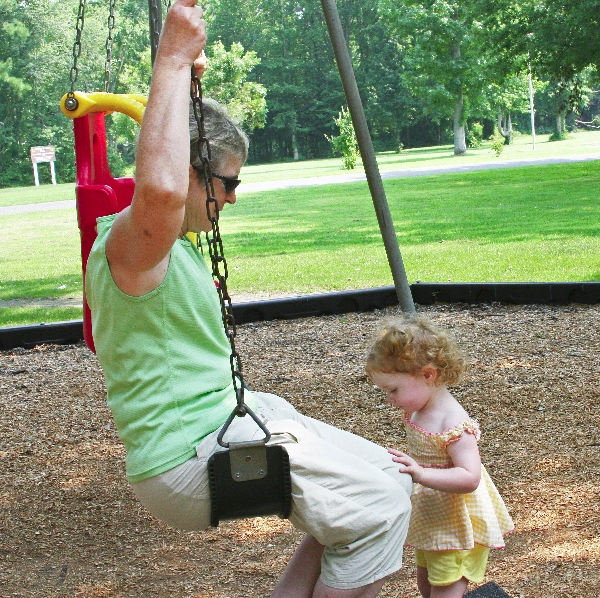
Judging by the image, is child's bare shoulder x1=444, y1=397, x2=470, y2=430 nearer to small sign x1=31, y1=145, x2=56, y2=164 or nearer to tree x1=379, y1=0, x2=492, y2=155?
tree x1=379, y1=0, x2=492, y2=155

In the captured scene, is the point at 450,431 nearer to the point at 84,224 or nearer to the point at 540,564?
the point at 540,564

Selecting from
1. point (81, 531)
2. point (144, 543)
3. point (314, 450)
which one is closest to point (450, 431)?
point (314, 450)

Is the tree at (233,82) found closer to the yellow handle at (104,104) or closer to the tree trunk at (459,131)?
the tree trunk at (459,131)

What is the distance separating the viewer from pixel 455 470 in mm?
2049

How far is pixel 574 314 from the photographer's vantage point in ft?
20.4

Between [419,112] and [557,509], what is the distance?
57.2 m

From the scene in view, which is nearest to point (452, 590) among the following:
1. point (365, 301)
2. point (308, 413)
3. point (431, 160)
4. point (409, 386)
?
point (409, 386)

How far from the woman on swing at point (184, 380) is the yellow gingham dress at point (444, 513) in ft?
0.83

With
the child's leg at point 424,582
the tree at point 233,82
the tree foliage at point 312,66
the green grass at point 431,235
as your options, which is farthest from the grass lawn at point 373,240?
the tree at point 233,82

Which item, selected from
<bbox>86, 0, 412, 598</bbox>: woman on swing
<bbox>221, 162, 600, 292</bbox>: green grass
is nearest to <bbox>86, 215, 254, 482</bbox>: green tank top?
<bbox>86, 0, 412, 598</bbox>: woman on swing

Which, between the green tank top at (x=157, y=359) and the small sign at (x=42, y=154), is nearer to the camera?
the green tank top at (x=157, y=359)

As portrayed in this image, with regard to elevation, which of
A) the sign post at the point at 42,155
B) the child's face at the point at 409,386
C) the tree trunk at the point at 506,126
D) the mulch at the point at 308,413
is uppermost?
the tree trunk at the point at 506,126

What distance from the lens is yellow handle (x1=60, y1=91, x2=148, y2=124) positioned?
3.48m

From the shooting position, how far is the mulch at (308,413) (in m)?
2.79
